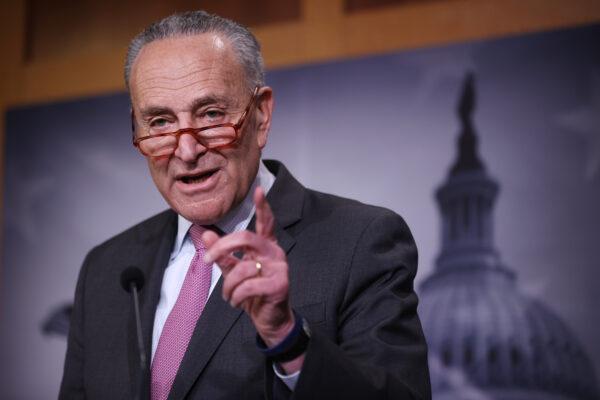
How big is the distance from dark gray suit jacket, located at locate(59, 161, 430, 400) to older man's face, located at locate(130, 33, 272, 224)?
0.14m

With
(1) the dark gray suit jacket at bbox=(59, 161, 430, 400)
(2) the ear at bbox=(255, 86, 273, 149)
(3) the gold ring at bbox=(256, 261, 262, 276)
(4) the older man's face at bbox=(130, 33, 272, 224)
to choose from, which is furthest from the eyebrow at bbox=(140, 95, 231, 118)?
(3) the gold ring at bbox=(256, 261, 262, 276)

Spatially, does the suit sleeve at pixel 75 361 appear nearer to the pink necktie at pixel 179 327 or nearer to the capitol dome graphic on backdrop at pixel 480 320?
the pink necktie at pixel 179 327

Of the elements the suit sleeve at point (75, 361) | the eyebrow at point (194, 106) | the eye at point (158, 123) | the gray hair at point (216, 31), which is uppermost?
the gray hair at point (216, 31)

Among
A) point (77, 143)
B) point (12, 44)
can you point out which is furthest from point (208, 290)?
point (12, 44)

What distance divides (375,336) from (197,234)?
19.8 inches

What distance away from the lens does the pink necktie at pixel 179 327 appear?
1.57 metres

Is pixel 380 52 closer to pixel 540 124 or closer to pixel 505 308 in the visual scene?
pixel 540 124

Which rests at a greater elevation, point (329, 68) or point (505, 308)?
point (329, 68)

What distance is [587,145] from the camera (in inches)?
102

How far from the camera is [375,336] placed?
1430 mm

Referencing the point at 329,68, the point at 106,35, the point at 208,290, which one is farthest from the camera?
the point at 106,35

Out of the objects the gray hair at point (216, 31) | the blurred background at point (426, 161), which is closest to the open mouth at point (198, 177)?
the gray hair at point (216, 31)

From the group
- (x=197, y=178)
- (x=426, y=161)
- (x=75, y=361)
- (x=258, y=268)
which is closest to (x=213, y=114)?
(x=197, y=178)

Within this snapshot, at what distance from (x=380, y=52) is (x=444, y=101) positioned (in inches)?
12.5
